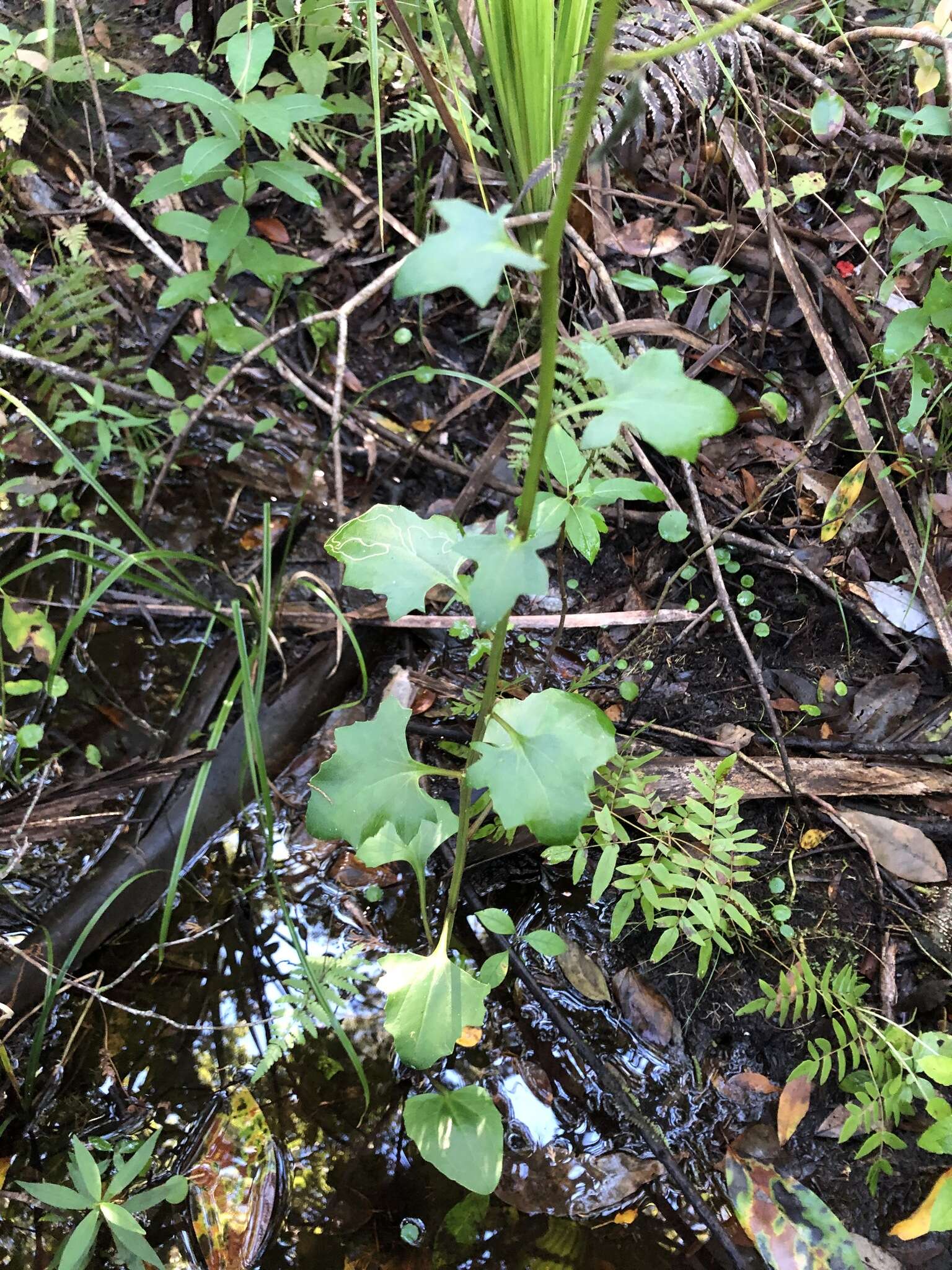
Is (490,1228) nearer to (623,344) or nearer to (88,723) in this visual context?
(88,723)

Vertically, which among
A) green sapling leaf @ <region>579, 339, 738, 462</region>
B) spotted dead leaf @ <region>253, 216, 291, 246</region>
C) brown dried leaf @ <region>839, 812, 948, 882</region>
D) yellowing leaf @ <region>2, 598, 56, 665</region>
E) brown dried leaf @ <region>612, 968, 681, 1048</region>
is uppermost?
green sapling leaf @ <region>579, 339, 738, 462</region>

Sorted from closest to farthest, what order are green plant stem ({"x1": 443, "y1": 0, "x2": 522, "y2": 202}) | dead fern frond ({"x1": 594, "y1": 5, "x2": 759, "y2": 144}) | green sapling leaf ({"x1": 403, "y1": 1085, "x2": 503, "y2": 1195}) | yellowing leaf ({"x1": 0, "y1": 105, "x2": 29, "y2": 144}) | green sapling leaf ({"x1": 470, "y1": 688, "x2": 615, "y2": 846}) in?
green sapling leaf ({"x1": 470, "y1": 688, "x2": 615, "y2": 846}) → green sapling leaf ({"x1": 403, "y1": 1085, "x2": 503, "y2": 1195}) → dead fern frond ({"x1": 594, "y1": 5, "x2": 759, "y2": 144}) → green plant stem ({"x1": 443, "y1": 0, "x2": 522, "y2": 202}) → yellowing leaf ({"x1": 0, "y1": 105, "x2": 29, "y2": 144})

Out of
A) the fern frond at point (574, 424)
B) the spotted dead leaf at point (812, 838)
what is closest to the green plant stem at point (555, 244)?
the fern frond at point (574, 424)

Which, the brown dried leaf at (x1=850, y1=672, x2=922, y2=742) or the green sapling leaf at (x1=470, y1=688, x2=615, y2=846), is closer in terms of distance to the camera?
the green sapling leaf at (x1=470, y1=688, x2=615, y2=846)

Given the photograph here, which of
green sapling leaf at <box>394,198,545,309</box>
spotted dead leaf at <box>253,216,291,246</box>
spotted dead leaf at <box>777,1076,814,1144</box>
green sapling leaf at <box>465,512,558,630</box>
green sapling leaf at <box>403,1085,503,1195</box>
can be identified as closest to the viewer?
green sapling leaf at <box>394,198,545,309</box>

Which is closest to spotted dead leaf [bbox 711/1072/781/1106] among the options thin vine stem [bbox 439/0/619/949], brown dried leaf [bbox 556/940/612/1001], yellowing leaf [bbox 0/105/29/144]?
brown dried leaf [bbox 556/940/612/1001]

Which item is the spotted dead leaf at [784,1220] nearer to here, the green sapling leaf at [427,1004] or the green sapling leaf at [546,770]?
the green sapling leaf at [427,1004]

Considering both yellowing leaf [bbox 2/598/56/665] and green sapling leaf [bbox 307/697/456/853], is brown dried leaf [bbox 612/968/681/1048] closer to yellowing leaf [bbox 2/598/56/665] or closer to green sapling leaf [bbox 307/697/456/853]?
green sapling leaf [bbox 307/697/456/853]
